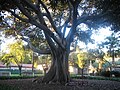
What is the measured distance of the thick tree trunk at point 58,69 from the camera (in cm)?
2055

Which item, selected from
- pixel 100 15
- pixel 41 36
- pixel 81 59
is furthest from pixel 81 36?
pixel 81 59

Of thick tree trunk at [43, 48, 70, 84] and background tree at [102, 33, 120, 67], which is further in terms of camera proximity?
background tree at [102, 33, 120, 67]

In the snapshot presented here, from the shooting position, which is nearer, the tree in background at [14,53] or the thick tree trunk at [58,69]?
the thick tree trunk at [58,69]

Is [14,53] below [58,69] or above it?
above

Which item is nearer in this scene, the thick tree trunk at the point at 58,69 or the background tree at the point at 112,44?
the thick tree trunk at the point at 58,69

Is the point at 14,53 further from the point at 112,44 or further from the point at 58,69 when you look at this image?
the point at 58,69

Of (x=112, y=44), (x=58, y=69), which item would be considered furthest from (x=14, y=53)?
(x=58, y=69)

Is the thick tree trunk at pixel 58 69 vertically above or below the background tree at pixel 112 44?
below

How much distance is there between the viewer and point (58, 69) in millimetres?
20828

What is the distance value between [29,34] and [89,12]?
7.41m

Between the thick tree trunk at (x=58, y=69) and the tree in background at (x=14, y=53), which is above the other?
the tree in background at (x=14, y=53)

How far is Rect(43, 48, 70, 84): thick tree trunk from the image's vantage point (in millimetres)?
20550

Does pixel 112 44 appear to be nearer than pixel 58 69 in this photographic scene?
No

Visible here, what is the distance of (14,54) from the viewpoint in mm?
43406
